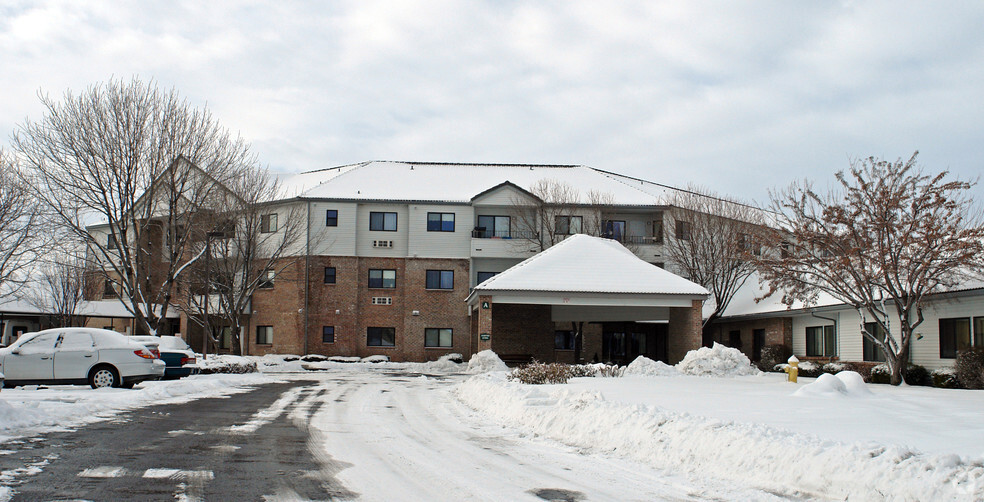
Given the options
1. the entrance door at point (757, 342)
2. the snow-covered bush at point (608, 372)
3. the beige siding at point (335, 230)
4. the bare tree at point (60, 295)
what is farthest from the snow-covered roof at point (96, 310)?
the snow-covered bush at point (608, 372)

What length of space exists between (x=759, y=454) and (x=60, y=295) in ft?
196

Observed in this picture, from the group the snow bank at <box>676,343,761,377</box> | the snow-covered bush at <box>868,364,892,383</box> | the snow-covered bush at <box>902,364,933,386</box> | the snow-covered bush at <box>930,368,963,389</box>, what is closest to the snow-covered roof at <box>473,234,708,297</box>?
the snow bank at <box>676,343,761,377</box>

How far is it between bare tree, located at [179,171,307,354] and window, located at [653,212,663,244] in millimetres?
20960

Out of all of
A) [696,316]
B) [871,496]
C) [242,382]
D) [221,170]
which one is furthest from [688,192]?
[871,496]

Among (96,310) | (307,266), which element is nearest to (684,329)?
(307,266)

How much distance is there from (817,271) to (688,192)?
763 inches

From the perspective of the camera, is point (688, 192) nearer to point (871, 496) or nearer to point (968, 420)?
point (968, 420)

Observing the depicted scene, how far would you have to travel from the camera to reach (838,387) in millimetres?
14719

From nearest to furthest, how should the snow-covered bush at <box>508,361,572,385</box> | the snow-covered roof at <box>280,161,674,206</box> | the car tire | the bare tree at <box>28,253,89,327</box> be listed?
the car tire < the snow-covered bush at <box>508,361,572,385</box> < the snow-covered roof at <box>280,161,674,206</box> < the bare tree at <box>28,253,89,327</box>

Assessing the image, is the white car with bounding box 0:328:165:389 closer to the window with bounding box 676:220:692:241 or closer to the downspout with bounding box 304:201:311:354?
the downspout with bounding box 304:201:311:354

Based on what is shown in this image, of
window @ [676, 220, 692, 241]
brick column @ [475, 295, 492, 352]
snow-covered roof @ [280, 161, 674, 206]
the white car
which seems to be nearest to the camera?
the white car

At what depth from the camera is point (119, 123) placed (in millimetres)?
29500

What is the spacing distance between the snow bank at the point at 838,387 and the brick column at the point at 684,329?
1559 centimetres

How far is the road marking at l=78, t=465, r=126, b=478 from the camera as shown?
8031 millimetres
